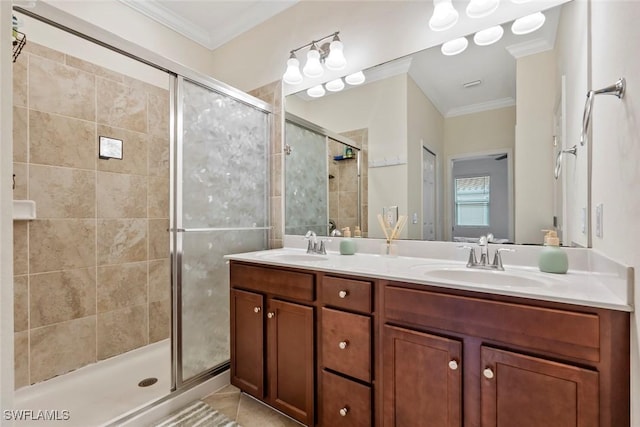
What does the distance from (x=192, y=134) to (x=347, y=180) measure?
1073mm

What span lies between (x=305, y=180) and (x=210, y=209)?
2.54ft

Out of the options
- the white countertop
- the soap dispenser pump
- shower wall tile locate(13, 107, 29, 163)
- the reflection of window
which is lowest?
the white countertop

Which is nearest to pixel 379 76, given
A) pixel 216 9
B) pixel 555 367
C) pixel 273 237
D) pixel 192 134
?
pixel 192 134

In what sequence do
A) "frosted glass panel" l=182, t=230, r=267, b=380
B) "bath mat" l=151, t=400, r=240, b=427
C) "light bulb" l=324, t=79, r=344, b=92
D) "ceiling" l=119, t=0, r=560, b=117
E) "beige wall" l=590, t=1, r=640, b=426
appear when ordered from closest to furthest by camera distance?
"beige wall" l=590, t=1, r=640, b=426
"ceiling" l=119, t=0, r=560, b=117
"bath mat" l=151, t=400, r=240, b=427
"frosted glass panel" l=182, t=230, r=267, b=380
"light bulb" l=324, t=79, r=344, b=92

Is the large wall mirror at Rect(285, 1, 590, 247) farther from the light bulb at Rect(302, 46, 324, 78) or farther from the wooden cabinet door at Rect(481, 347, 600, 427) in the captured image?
the wooden cabinet door at Rect(481, 347, 600, 427)

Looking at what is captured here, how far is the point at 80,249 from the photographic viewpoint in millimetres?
2033

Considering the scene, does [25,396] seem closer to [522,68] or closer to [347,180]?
[347,180]

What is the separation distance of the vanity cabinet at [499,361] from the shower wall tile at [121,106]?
2.39 metres

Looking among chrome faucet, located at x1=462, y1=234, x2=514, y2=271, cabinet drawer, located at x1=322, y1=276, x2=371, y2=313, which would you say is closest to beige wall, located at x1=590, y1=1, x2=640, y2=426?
chrome faucet, located at x1=462, y1=234, x2=514, y2=271

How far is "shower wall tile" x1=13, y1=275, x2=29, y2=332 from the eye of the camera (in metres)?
1.74

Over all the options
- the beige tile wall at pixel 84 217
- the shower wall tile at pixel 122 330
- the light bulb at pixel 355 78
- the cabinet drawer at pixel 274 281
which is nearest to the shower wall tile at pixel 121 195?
the beige tile wall at pixel 84 217

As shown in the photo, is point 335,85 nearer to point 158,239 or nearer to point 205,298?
point 205,298

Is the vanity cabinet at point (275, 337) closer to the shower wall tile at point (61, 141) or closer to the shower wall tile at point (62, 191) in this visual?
the shower wall tile at point (62, 191)

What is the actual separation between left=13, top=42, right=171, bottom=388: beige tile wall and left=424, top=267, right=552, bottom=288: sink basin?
6.59ft
